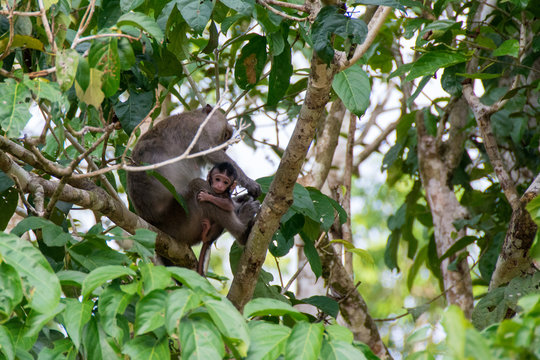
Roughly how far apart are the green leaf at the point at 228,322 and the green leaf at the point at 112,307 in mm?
346

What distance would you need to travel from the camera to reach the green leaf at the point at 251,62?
163 inches

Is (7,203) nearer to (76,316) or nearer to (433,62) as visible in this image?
(76,316)

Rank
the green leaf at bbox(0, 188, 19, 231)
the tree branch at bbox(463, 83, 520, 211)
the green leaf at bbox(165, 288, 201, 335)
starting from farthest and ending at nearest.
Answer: the tree branch at bbox(463, 83, 520, 211) → the green leaf at bbox(0, 188, 19, 231) → the green leaf at bbox(165, 288, 201, 335)

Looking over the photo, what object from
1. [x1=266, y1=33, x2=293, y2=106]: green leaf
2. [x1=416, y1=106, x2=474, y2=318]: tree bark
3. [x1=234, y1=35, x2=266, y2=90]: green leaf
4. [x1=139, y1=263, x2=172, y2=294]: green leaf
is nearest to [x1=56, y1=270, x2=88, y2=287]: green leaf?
[x1=139, y1=263, x2=172, y2=294]: green leaf

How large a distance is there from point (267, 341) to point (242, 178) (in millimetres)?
2695

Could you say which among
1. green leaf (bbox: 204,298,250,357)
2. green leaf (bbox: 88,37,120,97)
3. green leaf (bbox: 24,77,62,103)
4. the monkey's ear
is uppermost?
the monkey's ear

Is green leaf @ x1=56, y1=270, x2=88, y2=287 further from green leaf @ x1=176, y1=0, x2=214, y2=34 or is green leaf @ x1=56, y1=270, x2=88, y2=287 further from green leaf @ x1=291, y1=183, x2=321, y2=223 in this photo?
green leaf @ x1=291, y1=183, x2=321, y2=223

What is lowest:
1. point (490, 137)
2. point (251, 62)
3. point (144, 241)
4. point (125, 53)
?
point (144, 241)

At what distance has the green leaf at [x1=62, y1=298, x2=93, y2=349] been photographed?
7.02 ft

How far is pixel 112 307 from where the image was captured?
222 centimetres

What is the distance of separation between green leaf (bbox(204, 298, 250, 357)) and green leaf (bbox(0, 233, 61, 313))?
493mm

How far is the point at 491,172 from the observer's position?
6.27 meters

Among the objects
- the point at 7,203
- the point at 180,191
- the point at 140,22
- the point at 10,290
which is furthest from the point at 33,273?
the point at 180,191

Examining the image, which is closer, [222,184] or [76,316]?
[76,316]
